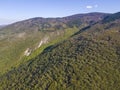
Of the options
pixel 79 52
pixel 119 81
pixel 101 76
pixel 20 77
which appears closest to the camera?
pixel 119 81

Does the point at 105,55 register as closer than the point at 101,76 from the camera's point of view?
No

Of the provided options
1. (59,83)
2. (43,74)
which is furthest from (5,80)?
(59,83)

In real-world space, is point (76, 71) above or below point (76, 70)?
above

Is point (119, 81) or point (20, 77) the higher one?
point (119, 81)

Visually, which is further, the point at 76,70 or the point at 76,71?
the point at 76,70

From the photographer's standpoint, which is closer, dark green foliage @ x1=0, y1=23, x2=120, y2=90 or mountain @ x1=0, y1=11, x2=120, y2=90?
dark green foliage @ x1=0, y1=23, x2=120, y2=90

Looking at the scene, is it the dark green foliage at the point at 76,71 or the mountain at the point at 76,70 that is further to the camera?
the mountain at the point at 76,70

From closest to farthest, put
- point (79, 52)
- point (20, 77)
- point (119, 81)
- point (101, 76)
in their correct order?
point (119, 81), point (101, 76), point (20, 77), point (79, 52)

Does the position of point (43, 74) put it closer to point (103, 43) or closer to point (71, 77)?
point (71, 77)
